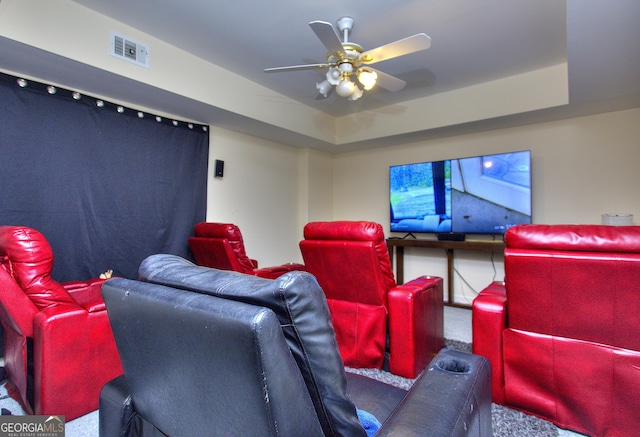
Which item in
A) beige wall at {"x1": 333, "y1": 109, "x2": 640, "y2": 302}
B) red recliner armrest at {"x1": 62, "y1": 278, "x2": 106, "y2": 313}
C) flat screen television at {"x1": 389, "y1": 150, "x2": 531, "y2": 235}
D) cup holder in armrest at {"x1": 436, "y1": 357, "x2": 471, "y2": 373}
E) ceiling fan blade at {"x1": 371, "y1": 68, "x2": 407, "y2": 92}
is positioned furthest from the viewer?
flat screen television at {"x1": 389, "y1": 150, "x2": 531, "y2": 235}

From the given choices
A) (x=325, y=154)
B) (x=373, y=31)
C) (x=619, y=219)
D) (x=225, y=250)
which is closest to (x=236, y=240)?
(x=225, y=250)

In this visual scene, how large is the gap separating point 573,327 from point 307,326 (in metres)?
1.48

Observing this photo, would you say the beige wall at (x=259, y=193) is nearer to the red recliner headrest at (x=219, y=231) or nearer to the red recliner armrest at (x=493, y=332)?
the red recliner headrest at (x=219, y=231)

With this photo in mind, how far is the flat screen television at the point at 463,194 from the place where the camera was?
11.9 ft

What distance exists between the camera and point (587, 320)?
4.69 ft

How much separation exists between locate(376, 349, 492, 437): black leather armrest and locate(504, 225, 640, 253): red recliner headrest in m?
0.74

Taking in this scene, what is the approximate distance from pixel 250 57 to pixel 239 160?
1402mm

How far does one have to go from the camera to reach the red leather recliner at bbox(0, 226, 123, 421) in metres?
1.51

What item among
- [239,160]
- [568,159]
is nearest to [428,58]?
[568,159]

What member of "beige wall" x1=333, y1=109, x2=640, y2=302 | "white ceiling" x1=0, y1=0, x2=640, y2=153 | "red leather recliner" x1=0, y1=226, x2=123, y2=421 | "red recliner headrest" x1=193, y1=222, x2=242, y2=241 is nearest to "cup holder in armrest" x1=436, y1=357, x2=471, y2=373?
"red leather recliner" x1=0, y1=226, x2=123, y2=421

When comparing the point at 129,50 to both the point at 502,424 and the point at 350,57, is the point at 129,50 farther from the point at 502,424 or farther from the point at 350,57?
the point at 502,424

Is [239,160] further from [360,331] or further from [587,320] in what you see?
[587,320]

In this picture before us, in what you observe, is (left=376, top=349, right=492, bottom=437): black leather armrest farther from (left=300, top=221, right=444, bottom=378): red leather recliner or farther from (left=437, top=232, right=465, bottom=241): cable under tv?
(left=437, top=232, right=465, bottom=241): cable under tv

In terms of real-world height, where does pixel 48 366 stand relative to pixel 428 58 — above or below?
below
